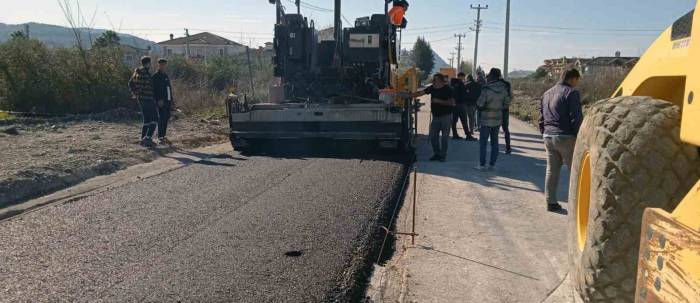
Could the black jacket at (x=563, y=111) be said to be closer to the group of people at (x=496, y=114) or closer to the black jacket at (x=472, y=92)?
the group of people at (x=496, y=114)

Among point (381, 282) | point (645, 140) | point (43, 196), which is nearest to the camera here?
point (645, 140)

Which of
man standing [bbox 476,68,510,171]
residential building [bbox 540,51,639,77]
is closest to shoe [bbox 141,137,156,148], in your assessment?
man standing [bbox 476,68,510,171]

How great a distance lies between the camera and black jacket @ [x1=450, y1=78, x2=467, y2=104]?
1362 cm

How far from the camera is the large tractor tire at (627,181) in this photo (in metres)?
2.40

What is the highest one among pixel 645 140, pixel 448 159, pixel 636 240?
pixel 645 140

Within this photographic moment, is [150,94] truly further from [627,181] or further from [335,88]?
[627,181]

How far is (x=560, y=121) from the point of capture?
242 inches

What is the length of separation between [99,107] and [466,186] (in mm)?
12398

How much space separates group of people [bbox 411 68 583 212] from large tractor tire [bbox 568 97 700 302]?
10.6 ft

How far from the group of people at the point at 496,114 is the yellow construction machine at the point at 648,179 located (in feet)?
9.92

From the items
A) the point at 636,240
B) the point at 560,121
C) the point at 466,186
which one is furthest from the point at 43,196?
the point at 636,240

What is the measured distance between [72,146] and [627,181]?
9.69 metres

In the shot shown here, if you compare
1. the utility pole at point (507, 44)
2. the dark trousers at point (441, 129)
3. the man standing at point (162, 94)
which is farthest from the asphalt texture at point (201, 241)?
the utility pole at point (507, 44)

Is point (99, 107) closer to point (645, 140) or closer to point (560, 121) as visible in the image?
point (560, 121)
